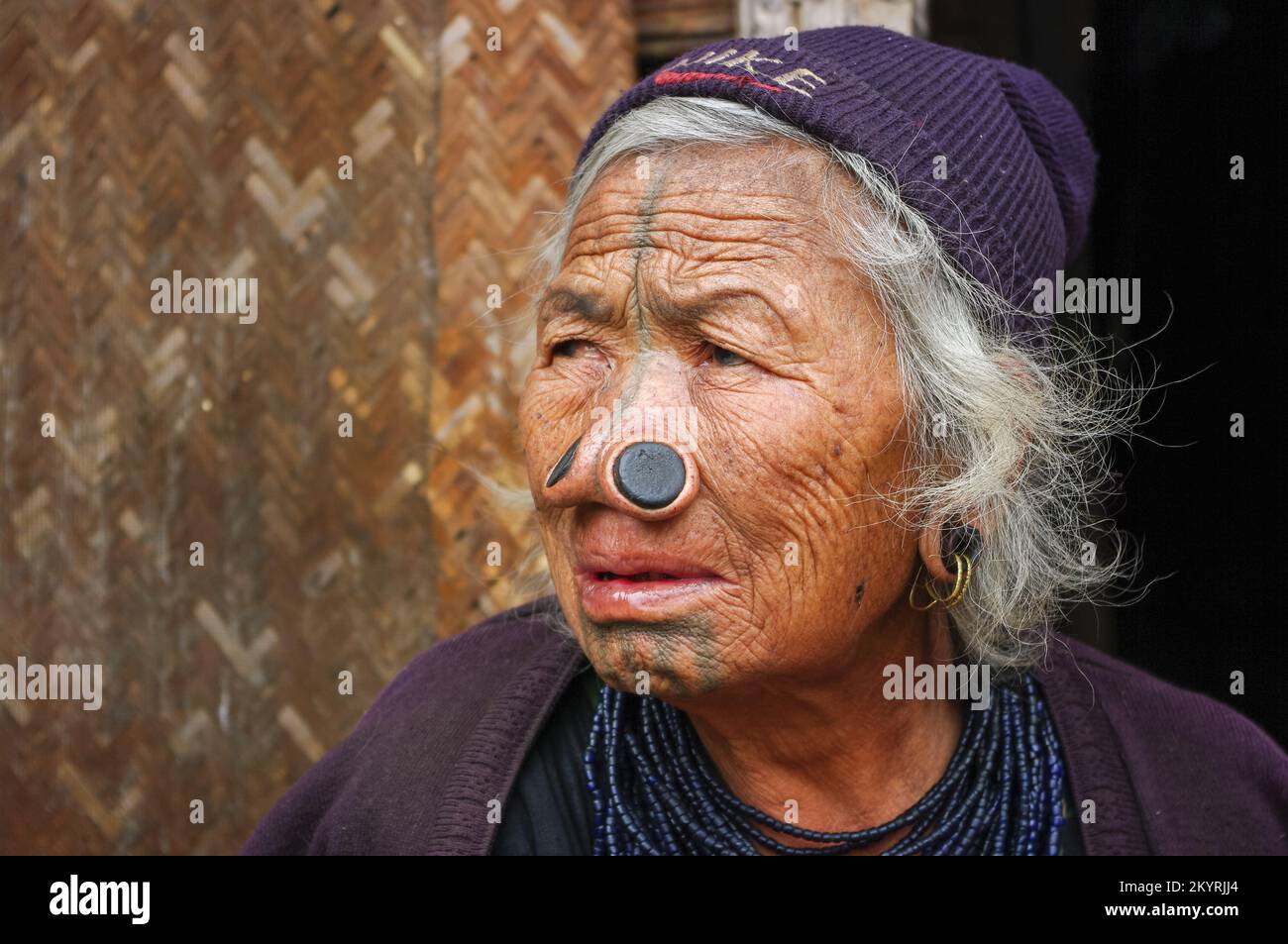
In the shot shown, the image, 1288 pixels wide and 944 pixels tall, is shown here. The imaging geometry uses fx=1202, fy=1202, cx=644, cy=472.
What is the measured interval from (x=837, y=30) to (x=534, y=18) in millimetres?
1045

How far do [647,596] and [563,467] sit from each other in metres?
0.23

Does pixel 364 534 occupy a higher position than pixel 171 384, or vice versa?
pixel 171 384

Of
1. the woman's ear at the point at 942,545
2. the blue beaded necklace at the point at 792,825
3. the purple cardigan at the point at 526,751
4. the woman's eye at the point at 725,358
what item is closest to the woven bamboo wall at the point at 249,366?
the purple cardigan at the point at 526,751

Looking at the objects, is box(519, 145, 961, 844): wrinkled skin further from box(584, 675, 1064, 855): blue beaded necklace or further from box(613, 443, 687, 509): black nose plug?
box(584, 675, 1064, 855): blue beaded necklace

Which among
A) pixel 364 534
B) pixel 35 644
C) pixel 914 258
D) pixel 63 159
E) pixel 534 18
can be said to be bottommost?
pixel 35 644

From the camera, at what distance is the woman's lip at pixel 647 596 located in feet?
5.64

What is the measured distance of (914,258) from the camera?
180 centimetres

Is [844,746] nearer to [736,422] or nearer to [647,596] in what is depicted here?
[647,596]

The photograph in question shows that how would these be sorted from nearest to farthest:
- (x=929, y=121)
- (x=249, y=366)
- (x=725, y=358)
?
(x=725, y=358) < (x=929, y=121) < (x=249, y=366)

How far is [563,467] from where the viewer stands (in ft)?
5.80

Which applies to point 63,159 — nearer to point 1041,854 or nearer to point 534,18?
point 534,18

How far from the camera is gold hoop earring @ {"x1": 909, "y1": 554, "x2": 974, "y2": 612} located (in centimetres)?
190

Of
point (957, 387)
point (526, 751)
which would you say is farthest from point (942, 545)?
point (526, 751)

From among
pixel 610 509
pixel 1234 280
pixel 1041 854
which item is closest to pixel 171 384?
pixel 610 509
